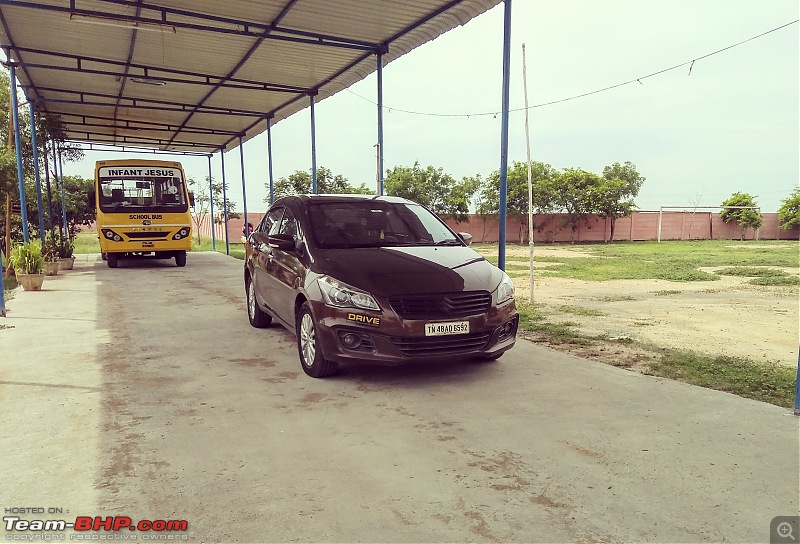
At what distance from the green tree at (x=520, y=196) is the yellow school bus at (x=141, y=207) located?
72.0 feet

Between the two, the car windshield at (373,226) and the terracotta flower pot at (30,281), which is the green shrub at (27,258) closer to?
the terracotta flower pot at (30,281)

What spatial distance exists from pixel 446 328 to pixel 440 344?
0.14m

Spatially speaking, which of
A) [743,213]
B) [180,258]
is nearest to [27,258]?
[180,258]

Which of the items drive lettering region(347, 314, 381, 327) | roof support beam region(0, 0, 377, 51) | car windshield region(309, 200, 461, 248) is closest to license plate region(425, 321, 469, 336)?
drive lettering region(347, 314, 381, 327)

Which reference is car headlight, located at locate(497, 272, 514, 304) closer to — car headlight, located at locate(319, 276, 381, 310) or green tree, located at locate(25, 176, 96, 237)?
car headlight, located at locate(319, 276, 381, 310)

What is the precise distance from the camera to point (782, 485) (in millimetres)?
3088

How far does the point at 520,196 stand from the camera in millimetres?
34562

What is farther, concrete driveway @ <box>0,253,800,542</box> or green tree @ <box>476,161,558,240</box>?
green tree @ <box>476,161,558,240</box>

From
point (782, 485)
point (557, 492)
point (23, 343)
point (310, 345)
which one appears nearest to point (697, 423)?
point (782, 485)

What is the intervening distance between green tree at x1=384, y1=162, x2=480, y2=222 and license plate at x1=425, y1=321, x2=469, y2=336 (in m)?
30.1

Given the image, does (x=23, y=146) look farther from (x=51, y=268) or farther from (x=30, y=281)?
(x=30, y=281)

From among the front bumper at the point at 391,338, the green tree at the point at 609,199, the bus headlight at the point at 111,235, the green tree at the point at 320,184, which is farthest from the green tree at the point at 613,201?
the front bumper at the point at 391,338

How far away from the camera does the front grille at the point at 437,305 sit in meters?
4.63

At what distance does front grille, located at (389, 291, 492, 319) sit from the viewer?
4633 millimetres
